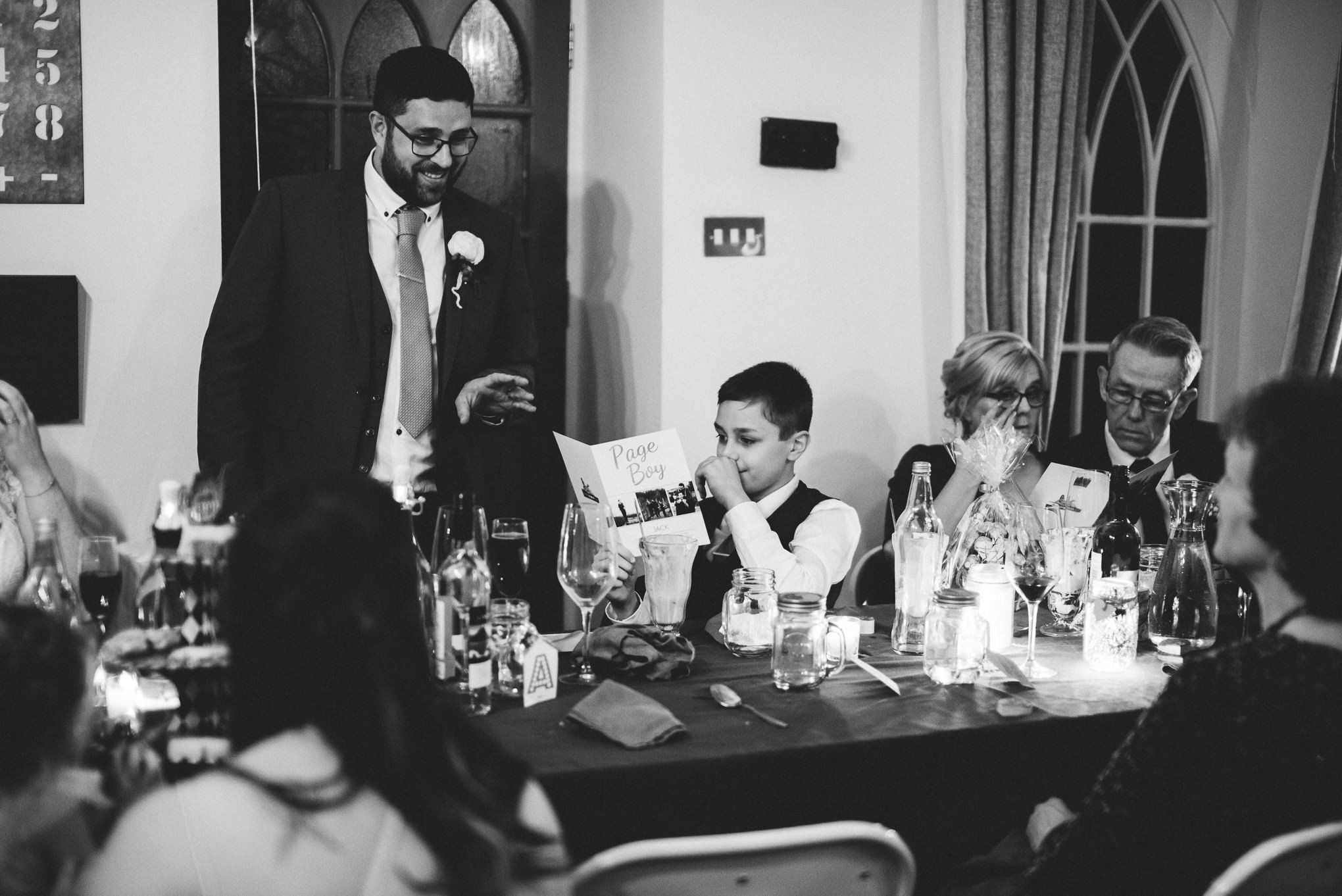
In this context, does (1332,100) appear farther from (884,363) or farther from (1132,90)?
(884,363)

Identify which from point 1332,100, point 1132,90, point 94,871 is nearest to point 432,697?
point 94,871

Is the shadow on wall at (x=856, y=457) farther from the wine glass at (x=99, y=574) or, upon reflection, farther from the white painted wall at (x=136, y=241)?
the wine glass at (x=99, y=574)

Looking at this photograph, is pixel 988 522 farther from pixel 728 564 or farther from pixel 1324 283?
pixel 1324 283

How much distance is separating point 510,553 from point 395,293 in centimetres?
128

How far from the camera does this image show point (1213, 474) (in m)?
3.13

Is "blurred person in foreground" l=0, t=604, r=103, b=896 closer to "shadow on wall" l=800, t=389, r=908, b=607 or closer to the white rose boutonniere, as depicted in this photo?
the white rose boutonniere

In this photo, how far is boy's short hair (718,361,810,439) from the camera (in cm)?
279

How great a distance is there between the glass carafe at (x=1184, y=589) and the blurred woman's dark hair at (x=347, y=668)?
1594 millimetres

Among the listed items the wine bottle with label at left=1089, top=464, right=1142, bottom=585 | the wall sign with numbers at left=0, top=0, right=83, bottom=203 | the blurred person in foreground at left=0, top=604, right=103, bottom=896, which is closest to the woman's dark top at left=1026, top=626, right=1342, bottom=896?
the wine bottle with label at left=1089, top=464, right=1142, bottom=585

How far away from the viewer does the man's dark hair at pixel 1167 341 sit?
3033 millimetres

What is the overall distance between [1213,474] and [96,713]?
2.62m

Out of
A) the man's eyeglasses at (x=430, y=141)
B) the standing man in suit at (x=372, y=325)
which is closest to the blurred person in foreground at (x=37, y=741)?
the standing man in suit at (x=372, y=325)

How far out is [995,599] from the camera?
7.46ft

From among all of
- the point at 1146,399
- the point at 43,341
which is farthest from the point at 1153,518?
the point at 43,341
